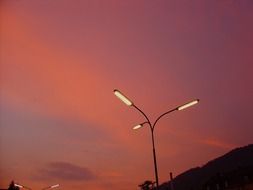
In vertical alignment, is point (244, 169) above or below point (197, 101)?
above

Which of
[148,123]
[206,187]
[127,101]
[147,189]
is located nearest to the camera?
Answer: [127,101]

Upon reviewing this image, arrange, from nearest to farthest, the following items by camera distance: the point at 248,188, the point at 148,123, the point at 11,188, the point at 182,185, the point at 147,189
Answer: the point at 148,123, the point at 11,188, the point at 248,188, the point at 147,189, the point at 182,185

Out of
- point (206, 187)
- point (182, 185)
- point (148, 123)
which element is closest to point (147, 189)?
point (206, 187)

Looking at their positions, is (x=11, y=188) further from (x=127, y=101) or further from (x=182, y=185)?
(x=182, y=185)

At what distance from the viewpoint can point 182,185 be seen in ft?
654

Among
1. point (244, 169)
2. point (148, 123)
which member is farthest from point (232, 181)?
point (148, 123)

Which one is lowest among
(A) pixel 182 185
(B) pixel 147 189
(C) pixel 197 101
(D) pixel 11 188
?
(C) pixel 197 101

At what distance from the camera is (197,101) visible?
20562 mm

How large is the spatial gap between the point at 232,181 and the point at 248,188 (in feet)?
38.3

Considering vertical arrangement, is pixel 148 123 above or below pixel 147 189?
below

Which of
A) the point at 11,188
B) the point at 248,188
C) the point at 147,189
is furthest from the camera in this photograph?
the point at 147,189

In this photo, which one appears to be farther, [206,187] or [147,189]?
[206,187]

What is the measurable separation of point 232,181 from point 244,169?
4.63 meters

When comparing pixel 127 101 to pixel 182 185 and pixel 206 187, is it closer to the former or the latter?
pixel 206 187
